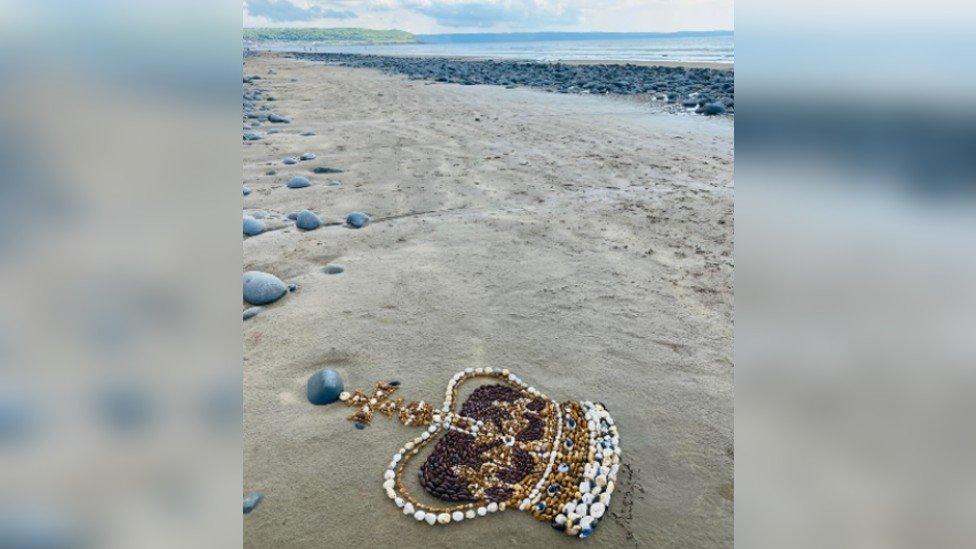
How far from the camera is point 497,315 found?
3838mm

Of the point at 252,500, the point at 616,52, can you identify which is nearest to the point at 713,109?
the point at 252,500

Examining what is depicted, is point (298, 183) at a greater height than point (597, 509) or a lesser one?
greater

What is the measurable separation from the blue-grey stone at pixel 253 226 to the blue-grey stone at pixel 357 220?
0.75 metres

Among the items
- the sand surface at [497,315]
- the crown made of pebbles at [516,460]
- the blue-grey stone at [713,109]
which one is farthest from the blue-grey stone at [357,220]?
the blue-grey stone at [713,109]

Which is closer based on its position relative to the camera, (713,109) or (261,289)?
(261,289)

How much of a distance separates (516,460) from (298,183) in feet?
15.7
